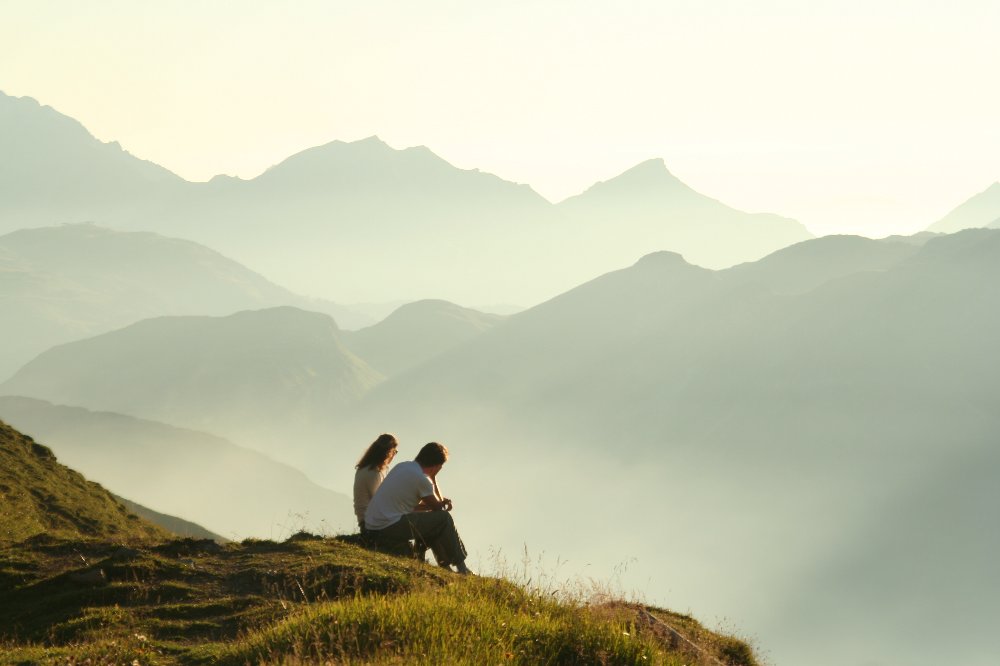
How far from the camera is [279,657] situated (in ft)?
26.1

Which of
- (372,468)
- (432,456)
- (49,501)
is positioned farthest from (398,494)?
(49,501)

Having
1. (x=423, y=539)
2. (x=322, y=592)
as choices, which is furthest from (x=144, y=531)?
(x=322, y=592)

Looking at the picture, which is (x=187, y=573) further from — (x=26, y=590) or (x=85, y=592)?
(x=26, y=590)

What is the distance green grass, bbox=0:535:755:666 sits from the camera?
27.2 feet

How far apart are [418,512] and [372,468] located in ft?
6.15

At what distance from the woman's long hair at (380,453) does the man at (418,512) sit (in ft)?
3.44

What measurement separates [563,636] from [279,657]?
109 inches

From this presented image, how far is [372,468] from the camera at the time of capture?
1664 cm

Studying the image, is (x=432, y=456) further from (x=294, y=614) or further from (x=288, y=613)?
(x=294, y=614)

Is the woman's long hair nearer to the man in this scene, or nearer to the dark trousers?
the man

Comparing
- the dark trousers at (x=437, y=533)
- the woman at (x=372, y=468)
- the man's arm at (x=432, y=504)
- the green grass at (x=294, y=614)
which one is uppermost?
the woman at (x=372, y=468)

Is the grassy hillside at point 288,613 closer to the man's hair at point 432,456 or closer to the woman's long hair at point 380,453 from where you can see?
the woman's long hair at point 380,453

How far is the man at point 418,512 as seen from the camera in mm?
15055

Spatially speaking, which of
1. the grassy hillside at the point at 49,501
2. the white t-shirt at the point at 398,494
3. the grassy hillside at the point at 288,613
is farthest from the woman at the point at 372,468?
the grassy hillside at the point at 49,501
